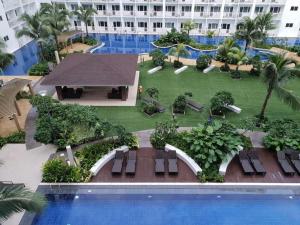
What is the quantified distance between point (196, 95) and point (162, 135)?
8.17 meters

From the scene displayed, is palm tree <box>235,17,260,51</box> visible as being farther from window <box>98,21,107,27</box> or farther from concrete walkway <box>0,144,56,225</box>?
window <box>98,21,107,27</box>

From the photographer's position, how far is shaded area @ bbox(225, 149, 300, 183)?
14773 mm

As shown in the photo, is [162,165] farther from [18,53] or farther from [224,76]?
[18,53]

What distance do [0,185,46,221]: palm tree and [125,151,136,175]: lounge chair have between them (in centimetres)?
729

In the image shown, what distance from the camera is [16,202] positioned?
761cm

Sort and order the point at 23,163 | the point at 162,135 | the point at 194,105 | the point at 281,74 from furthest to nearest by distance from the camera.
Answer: the point at 194,105 → the point at 162,135 → the point at 281,74 → the point at 23,163

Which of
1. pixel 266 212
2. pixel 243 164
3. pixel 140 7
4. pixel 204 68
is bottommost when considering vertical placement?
pixel 266 212

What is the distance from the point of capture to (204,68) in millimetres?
28453

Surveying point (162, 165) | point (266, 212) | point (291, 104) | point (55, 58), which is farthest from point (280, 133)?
point (55, 58)

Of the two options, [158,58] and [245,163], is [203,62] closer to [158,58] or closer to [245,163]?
[158,58]

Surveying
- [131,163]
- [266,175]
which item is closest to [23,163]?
[131,163]

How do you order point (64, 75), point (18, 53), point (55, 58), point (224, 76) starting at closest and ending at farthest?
1. point (64, 75)
2. point (224, 76)
3. point (55, 58)
4. point (18, 53)

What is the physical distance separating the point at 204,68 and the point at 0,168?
21.6 meters

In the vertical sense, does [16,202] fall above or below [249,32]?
below
